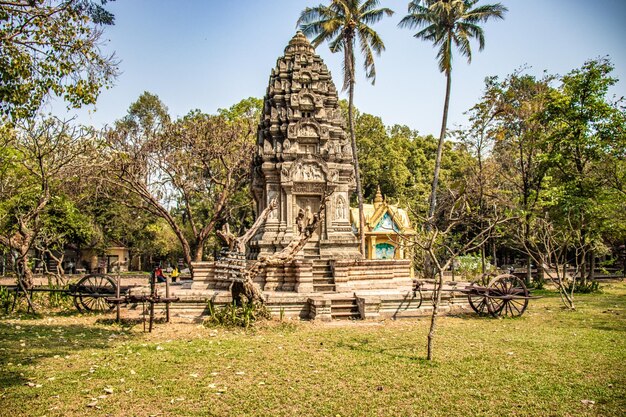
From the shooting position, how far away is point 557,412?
5.31m

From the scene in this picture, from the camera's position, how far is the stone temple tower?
56.9ft

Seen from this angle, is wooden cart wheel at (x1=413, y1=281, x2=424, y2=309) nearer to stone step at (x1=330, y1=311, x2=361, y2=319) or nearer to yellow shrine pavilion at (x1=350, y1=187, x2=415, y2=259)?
stone step at (x1=330, y1=311, x2=361, y2=319)

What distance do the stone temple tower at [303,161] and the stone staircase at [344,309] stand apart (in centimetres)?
404

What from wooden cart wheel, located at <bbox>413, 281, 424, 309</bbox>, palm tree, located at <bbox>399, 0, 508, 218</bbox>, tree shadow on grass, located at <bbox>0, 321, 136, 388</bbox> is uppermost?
palm tree, located at <bbox>399, 0, 508, 218</bbox>

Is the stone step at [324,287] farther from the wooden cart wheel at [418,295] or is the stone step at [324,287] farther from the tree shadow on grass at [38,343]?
the tree shadow on grass at [38,343]

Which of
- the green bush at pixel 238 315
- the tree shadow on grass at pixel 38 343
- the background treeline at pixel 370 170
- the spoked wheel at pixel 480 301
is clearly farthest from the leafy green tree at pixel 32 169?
the spoked wheel at pixel 480 301

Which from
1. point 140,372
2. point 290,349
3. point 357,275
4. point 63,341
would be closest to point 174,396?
point 140,372

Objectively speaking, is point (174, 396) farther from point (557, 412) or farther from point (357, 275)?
point (357, 275)

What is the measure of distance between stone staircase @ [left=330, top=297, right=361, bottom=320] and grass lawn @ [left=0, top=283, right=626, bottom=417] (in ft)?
4.63

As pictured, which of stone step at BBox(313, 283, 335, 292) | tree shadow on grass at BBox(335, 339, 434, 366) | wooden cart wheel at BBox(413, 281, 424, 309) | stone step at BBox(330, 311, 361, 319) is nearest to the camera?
Result: tree shadow on grass at BBox(335, 339, 434, 366)

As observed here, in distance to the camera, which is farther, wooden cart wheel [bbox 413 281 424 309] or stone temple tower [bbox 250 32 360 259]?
stone temple tower [bbox 250 32 360 259]

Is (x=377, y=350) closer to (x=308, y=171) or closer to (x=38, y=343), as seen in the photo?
(x=38, y=343)

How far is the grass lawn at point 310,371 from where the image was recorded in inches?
215

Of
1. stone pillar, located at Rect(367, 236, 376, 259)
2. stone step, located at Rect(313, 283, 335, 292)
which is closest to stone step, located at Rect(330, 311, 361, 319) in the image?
stone step, located at Rect(313, 283, 335, 292)
